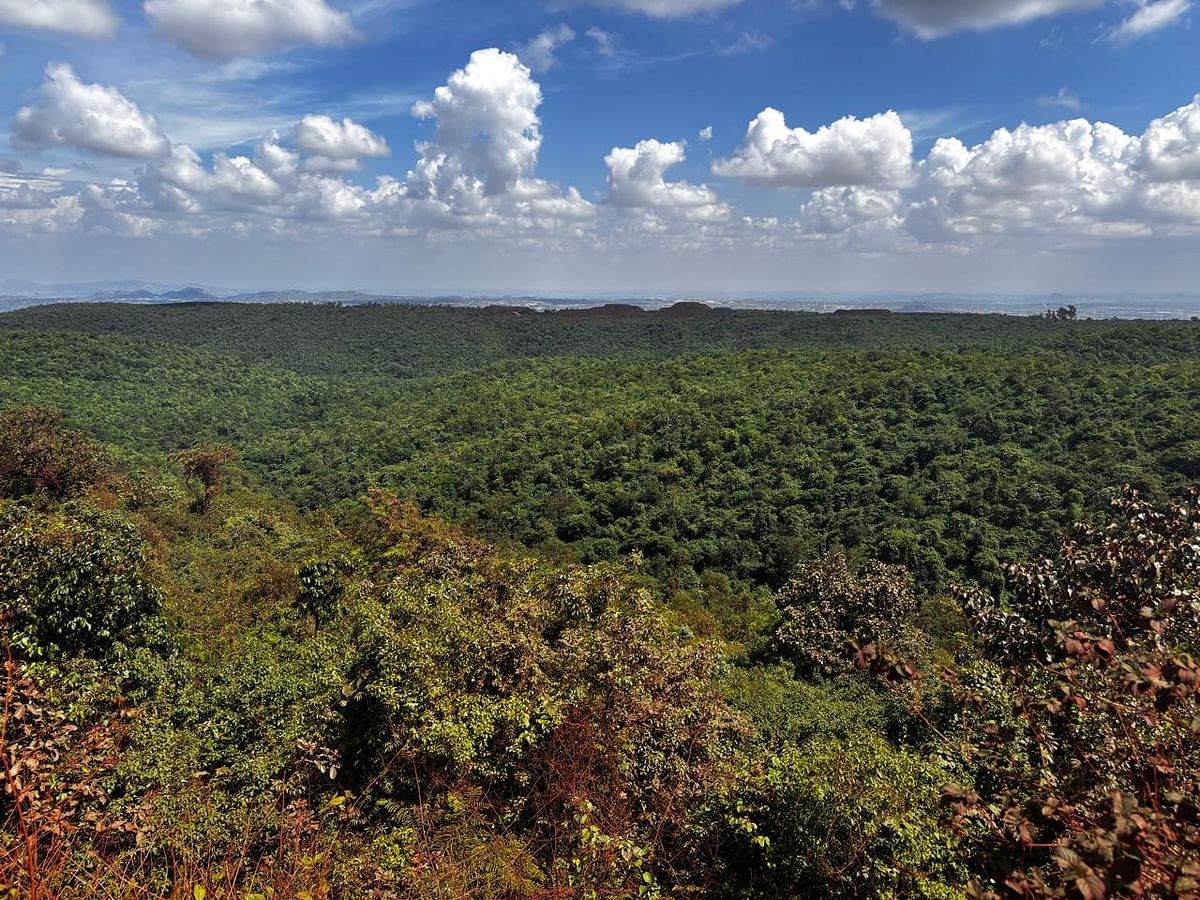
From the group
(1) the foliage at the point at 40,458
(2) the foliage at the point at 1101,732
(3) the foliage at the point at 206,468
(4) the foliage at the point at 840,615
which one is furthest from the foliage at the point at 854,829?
(3) the foliage at the point at 206,468

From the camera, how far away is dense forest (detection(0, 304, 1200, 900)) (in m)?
5.00

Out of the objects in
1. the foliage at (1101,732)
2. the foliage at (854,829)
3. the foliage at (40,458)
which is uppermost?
the foliage at (1101,732)

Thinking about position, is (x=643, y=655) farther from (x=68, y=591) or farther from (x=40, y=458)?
(x=40, y=458)

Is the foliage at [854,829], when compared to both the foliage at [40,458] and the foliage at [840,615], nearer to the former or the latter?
the foliage at [840,615]

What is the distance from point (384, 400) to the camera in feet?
327

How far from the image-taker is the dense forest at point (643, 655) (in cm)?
500

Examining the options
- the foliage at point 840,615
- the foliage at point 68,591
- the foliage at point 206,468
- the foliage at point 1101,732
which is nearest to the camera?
the foliage at point 1101,732

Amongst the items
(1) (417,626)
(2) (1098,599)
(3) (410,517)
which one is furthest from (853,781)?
(3) (410,517)

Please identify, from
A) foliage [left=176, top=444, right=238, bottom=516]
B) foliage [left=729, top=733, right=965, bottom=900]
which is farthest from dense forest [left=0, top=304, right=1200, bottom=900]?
foliage [left=176, top=444, right=238, bottom=516]

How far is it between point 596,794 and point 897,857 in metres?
4.12

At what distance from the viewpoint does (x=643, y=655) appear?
11.7m

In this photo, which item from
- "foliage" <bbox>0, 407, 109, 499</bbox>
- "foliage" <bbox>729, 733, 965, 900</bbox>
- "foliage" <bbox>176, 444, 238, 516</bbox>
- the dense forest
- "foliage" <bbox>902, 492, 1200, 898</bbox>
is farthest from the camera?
"foliage" <bbox>176, 444, 238, 516</bbox>

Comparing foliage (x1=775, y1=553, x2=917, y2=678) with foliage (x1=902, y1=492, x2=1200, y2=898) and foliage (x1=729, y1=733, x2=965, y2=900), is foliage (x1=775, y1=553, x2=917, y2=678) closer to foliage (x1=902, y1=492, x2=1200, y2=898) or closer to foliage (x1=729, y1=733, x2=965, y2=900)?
foliage (x1=902, y1=492, x2=1200, y2=898)

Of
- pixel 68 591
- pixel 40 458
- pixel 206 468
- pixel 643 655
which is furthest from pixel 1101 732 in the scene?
pixel 206 468
